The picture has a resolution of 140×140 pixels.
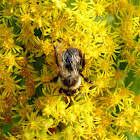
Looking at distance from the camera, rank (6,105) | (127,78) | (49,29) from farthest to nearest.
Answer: (127,78) → (6,105) → (49,29)

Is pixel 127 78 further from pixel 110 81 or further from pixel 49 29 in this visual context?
pixel 49 29

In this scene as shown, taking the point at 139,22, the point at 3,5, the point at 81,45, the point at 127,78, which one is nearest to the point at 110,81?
the point at 127,78

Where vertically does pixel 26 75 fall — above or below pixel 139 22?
below
